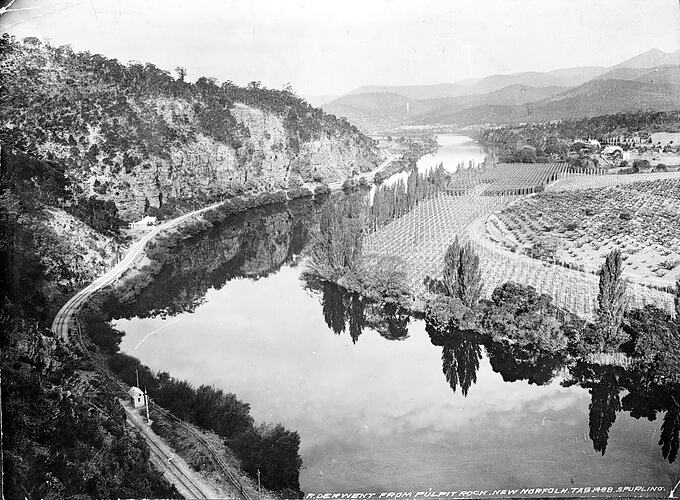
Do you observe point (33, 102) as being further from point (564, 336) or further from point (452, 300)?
point (564, 336)

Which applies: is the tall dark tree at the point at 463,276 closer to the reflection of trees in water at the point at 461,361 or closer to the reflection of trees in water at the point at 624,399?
the reflection of trees in water at the point at 461,361

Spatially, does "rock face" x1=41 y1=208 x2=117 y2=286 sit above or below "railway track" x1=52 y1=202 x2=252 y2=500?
above

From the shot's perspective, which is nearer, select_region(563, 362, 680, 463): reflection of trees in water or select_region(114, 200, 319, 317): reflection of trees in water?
select_region(563, 362, 680, 463): reflection of trees in water

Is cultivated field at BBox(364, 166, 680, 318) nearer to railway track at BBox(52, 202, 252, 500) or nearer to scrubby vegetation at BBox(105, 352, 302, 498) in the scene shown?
scrubby vegetation at BBox(105, 352, 302, 498)

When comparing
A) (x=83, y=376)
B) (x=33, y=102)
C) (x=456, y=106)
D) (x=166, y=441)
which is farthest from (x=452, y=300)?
(x=456, y=106)

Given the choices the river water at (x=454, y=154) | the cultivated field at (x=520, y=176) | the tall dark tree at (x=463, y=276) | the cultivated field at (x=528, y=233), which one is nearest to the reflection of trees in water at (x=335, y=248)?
the cultivated field at (x=528, y=233)

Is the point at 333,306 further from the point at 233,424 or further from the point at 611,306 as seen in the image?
the point at 611,306

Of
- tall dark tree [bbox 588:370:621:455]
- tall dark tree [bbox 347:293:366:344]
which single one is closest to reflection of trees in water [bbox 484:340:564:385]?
tall dark tree [bbox 588:370:621:455]
